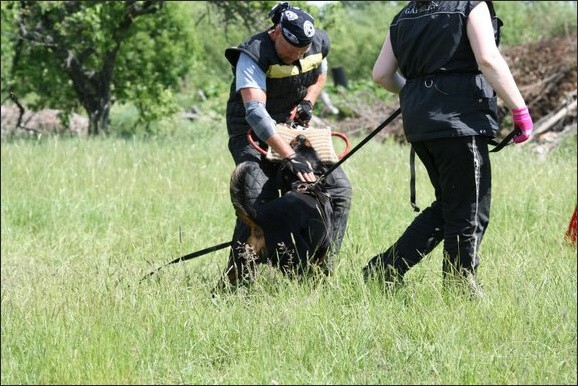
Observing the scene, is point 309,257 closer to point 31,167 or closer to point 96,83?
point 31,167

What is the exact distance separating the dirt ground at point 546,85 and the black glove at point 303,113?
8.45 metres

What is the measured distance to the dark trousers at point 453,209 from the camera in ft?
16.0

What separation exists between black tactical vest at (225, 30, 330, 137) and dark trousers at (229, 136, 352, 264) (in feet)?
0.65

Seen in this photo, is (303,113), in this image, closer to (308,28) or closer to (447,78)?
(308,28)

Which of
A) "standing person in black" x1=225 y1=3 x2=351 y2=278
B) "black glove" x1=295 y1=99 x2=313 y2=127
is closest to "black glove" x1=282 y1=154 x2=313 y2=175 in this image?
"standing person in black" x1=225 y1=3 x2=351 y2=278

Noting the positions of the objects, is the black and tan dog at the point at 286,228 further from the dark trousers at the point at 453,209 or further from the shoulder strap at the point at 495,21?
the shoulder strap at the point at 495,21

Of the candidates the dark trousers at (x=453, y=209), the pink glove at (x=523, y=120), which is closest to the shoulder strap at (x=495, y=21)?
the pink glove at (x=523, y=120)

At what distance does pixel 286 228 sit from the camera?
5.22 metres

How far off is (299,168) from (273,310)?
1.11 metres

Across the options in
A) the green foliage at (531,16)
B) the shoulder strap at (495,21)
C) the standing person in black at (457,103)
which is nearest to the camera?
the standing person in black at (457,103)

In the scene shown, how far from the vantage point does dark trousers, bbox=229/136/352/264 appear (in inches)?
217

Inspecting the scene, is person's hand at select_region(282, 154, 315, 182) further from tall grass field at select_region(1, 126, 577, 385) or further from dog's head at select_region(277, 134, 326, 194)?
tall grass field at select_region(1, 126, 577, 385)

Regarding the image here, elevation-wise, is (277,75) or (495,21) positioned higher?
(495,21)

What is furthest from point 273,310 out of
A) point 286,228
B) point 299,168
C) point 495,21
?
point 495,21
